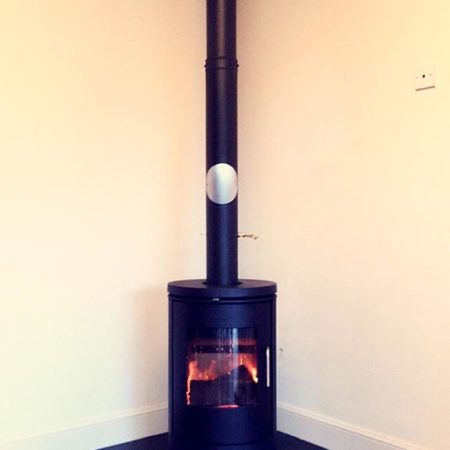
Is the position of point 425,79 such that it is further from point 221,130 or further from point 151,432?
point 151,432

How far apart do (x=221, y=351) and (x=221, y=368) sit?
0.07 meters

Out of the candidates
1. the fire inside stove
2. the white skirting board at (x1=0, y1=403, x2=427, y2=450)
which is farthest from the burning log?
the white skirting board at (x1=0, y1=403, x2=427, y2=450)

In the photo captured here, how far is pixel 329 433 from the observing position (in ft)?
8.50

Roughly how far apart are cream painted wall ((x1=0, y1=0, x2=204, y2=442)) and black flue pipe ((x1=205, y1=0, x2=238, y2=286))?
46cm

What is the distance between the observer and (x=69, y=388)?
257 cm

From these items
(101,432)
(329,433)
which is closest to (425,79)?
(329,433)

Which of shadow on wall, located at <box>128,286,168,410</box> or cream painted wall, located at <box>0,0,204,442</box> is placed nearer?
cream painted wall, located at <box>0,0,204,442</box>

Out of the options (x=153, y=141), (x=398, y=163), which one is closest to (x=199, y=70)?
(x=153, y=141)

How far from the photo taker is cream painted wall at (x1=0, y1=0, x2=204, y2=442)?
8.00 feet

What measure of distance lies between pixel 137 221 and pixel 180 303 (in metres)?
0.62

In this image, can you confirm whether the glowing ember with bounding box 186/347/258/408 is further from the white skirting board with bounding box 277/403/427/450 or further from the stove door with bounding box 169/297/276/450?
the white skirting board with bounding box 277/403/427/450

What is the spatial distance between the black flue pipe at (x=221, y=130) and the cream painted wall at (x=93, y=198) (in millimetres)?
460

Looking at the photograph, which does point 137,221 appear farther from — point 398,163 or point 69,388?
point 398,163

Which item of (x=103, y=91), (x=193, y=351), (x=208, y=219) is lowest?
(x=193, y=351)
